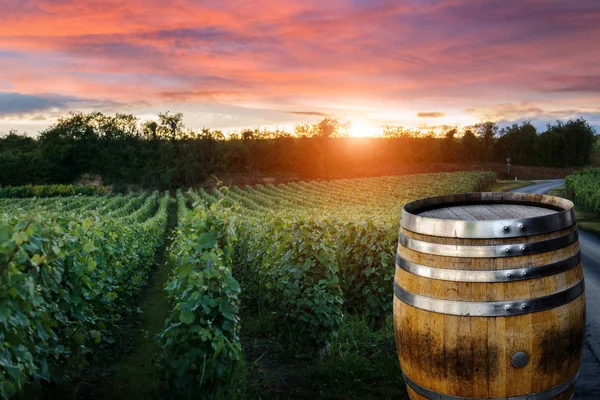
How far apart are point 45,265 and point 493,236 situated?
3442 millimetres

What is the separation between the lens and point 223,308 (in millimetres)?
4871

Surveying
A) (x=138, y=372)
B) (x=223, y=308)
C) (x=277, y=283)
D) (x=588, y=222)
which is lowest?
(x=588, y=222)

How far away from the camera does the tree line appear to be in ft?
253

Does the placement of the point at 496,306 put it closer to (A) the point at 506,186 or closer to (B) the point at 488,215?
(B) the point at 488,215

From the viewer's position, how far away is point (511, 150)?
3132 inches

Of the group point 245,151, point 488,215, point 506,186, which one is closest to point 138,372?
point 488,215

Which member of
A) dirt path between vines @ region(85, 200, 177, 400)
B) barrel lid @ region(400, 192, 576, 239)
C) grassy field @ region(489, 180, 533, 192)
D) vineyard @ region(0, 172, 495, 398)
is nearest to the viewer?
barrel lid @ region(400, 192, 576, 239)

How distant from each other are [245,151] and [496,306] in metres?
80.8

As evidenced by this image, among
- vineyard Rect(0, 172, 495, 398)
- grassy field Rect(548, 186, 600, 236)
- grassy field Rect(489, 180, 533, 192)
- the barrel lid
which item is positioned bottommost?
grassy field Rect(548, 186, 600, 236)

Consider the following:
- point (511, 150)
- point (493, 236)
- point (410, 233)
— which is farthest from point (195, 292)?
point (511, 150)

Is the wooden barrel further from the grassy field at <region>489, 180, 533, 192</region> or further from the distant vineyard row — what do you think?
the grassy field at <region>489, 180, 533, 192</region>

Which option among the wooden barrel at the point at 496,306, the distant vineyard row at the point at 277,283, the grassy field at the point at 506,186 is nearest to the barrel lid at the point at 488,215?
the wooden barrel at the point at 496,306

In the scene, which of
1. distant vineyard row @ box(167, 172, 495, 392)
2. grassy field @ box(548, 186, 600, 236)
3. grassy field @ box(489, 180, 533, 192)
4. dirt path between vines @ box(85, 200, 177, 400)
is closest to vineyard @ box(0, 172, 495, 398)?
distant vineyard row @ box(167, 172, 495, 392)

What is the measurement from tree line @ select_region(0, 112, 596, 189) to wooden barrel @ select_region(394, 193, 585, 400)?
240ft
